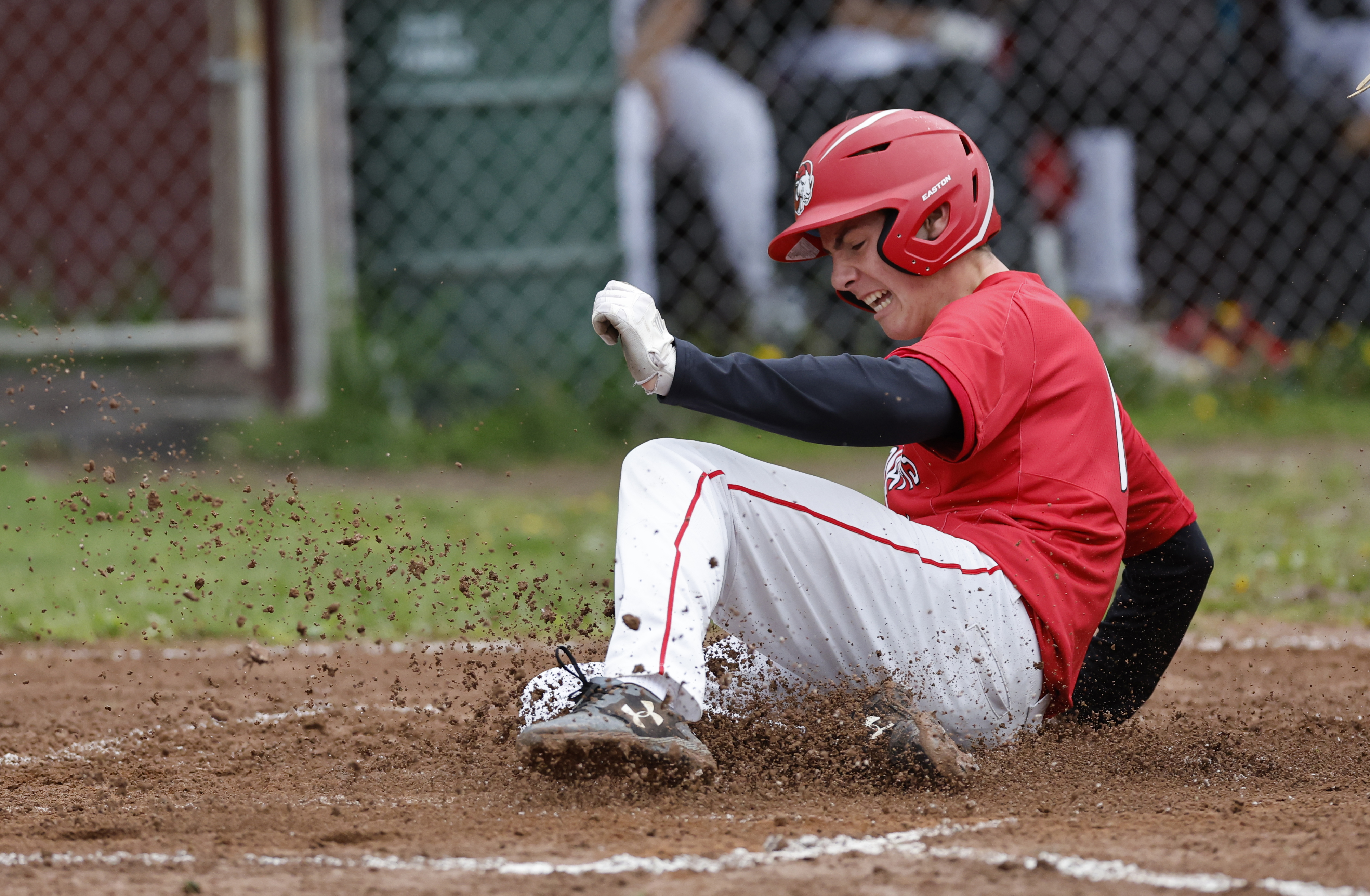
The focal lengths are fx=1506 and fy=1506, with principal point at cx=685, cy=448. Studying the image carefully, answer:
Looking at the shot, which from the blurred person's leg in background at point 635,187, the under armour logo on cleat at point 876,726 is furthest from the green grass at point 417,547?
the under armour logo on cleat at point 876,726

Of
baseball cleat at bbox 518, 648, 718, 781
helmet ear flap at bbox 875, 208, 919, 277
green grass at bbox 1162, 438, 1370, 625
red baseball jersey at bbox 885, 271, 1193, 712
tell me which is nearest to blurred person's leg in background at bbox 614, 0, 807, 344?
green grass at bbox 1162, 438, 1370, 625

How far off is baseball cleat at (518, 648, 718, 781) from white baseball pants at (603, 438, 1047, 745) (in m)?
0.19

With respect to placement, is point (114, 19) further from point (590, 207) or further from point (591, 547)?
point (591, 547)

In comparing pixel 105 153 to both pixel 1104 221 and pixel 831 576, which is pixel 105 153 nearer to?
pixel 1104 221

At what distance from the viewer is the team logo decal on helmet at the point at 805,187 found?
279 cm

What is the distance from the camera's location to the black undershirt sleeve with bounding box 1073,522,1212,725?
9.59 ft

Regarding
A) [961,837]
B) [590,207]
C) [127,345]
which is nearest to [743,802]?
[961,837]

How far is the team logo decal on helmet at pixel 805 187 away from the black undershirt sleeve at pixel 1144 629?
95 cm

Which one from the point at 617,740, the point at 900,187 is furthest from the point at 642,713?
the point at 900,187

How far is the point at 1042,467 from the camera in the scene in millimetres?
2580

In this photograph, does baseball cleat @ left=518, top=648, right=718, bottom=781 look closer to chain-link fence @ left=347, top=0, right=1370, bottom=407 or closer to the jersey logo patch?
the jersey logo patch

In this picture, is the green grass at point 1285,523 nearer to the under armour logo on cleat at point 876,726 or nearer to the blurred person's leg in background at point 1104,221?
the blurred person's leg in background at point 1104,221

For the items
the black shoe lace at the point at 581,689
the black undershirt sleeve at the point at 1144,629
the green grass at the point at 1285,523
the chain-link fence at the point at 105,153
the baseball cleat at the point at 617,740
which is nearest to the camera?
the baseball cleat at the point at 617,740

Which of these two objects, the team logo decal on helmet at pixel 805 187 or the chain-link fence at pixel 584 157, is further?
the chain-link fence at pixel 584 157
